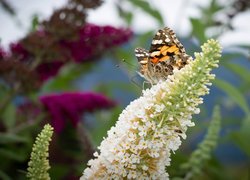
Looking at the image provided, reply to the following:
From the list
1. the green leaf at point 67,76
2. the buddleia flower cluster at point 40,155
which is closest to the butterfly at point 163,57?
the buddleia flower cluster at point 40,155

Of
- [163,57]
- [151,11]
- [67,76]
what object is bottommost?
[163,57]

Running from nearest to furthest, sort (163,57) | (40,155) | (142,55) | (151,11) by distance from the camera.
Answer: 1. (40,155)
2. (163,57)
3. (142,55)
4. (151,11)

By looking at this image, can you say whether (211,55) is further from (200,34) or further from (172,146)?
(200,34)

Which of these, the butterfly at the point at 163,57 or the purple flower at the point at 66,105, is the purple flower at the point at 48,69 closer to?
the purple flower at the point at 66,105

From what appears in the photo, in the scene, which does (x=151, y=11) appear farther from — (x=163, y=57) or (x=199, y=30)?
(x=163, y=57)

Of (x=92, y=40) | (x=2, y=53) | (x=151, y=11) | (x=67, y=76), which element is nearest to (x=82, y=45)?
(x=92, y=40)

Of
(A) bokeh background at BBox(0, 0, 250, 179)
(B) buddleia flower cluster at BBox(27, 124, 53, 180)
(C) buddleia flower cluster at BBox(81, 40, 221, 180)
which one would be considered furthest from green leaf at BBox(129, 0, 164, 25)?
(B) buddleia flower cluster at BBox(27, 124, 53, 180)

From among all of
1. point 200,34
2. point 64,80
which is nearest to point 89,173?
point 200,34

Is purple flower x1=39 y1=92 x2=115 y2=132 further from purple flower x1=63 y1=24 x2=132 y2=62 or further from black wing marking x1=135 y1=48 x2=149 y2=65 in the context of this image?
black wing marking x1=135 y1=48 x2=149 y2=65
